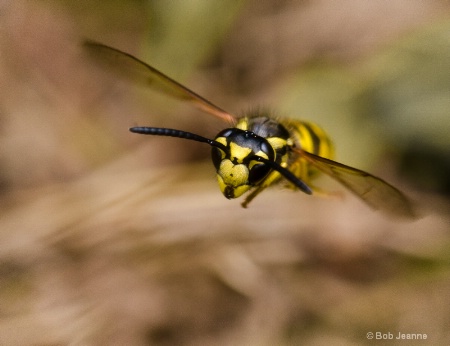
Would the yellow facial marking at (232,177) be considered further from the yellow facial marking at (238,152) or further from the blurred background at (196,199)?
the blurred background at (196,199)

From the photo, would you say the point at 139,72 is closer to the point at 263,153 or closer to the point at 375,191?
the point at 263,153

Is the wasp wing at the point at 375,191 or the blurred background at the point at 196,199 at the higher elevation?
the blurred background at the point at 196,199

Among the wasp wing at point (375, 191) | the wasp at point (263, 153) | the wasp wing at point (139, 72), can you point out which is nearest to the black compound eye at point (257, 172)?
the wasp at point (263, 153)

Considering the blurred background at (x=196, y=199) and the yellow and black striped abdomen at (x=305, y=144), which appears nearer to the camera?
the yellow and black striped abdomen at (x=305, y=144)

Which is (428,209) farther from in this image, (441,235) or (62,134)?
(62,134)

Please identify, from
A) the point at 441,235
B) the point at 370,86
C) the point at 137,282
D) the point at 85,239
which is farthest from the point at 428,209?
the point at 85,239

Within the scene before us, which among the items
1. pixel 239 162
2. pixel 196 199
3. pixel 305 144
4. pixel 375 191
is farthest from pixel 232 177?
pixel 196 199

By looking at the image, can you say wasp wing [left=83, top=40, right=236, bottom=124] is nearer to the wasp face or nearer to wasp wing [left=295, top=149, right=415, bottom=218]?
the wasp face
